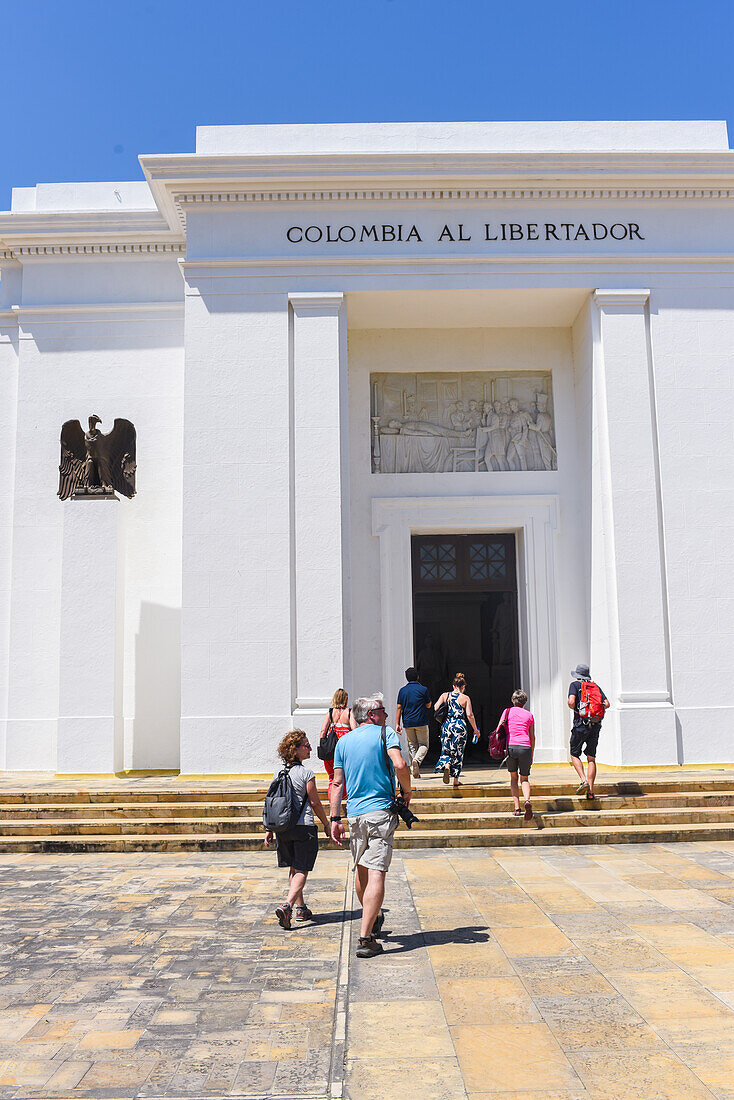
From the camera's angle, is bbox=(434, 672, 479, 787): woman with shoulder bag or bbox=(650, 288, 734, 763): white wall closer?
bbox=(434, 672, 479, 787): woman with shoulder bag

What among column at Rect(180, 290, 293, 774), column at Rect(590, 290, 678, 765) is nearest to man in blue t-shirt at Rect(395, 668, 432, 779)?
column at Rect(180, 290, 293, 774)

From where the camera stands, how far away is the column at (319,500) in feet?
42.8

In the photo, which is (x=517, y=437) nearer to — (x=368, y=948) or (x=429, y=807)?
(x=429, y=807)

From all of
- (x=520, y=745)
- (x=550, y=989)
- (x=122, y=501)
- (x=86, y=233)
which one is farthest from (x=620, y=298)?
(x=550, y=989)

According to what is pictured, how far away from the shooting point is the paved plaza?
4043 mm

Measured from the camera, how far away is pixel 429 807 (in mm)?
10516

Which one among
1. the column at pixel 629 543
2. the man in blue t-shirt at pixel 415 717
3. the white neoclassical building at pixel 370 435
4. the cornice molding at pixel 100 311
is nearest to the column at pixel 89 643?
the white neoclassical building at pixel 370 435

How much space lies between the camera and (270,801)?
6625mm

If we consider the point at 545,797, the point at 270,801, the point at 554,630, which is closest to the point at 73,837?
the point at 270,801

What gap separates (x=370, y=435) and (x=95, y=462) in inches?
171

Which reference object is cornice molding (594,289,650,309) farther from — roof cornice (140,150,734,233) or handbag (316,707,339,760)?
handbag (316,707,339,760)

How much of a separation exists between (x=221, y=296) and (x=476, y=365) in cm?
431

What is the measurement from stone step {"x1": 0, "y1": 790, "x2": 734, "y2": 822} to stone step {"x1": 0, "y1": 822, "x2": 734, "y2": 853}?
0.55 m

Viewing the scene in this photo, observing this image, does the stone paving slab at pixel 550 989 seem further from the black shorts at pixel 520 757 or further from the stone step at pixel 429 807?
the stone step at pixel 429 807
